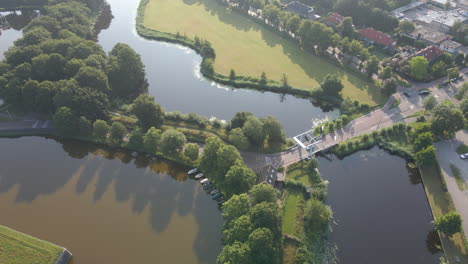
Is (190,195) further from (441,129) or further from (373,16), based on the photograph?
(373,16)

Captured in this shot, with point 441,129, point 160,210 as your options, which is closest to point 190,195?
point 160,210

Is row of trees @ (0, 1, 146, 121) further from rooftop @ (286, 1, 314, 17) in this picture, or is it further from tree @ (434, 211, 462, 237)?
tree @ (434, 211, 462, 237)

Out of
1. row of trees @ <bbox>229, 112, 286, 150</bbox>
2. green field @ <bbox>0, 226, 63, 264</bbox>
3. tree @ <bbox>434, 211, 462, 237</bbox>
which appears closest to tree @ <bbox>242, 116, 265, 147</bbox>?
row of trees @ <bbox>229, 112, 286, 150</bbox>

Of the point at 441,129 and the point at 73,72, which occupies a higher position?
the point at 73,72

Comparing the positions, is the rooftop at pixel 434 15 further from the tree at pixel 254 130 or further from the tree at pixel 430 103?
the tree at pixel 254 130

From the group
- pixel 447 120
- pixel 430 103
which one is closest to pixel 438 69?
pixel 430 103
